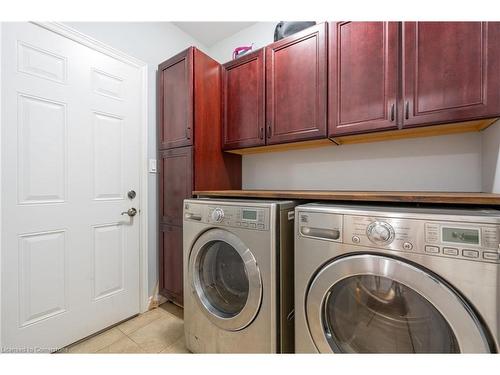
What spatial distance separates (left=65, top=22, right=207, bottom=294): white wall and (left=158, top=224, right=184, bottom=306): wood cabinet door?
8cm

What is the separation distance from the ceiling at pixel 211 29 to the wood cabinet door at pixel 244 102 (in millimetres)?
580

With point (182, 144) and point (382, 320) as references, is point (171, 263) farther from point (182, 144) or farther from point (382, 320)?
point (382, 320)

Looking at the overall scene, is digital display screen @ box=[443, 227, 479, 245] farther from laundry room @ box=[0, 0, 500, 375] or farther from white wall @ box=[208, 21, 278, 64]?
white wall @ box=[208, 21, 278, 64]

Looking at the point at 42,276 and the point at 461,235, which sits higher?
the point at 461,235

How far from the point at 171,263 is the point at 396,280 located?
1.60m

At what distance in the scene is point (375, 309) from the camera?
0.86 metres

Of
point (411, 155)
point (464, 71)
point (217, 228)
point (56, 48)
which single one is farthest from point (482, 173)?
point (56, 48)

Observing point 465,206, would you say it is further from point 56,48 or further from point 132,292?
point 56,48

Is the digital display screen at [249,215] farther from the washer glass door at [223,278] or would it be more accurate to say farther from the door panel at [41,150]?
the door panel at [41,150]

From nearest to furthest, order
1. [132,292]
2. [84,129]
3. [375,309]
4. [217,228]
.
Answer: [375,309]
[217,228]
[84,129]
[132,292]

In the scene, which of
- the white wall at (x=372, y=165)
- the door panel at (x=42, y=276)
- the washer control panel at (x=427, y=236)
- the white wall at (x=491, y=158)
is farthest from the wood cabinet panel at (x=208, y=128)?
the white wall at (x=491, y=158)

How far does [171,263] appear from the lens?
181cm

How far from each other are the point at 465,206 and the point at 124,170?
203cm

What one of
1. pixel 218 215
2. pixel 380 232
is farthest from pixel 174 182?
pixel 380 232
